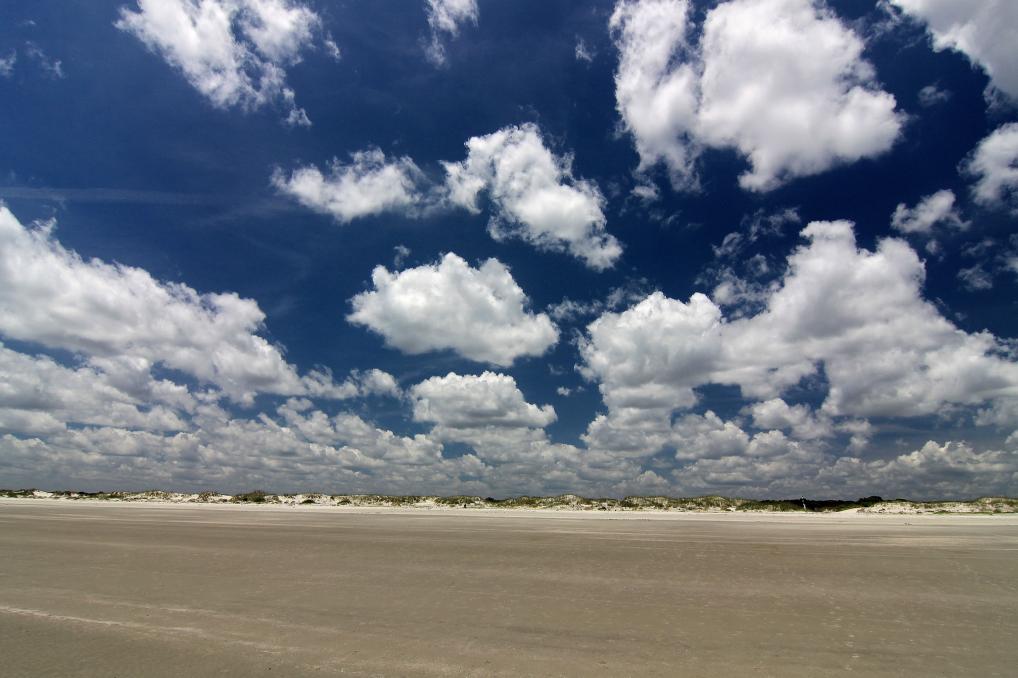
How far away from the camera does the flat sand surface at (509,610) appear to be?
929 centimetres

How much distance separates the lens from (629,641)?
10.5m

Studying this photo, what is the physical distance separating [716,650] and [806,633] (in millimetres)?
2534

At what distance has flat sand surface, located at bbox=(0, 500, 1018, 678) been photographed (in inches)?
366

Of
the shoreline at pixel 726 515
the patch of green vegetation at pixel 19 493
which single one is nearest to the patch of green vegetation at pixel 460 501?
the shoreline at pixel 726 515

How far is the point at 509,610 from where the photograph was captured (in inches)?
505

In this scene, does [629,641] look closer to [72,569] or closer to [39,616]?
[39,616]

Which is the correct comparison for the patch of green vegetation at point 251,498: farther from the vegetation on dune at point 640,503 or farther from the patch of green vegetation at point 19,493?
the patch of green vegetation at point 19,493

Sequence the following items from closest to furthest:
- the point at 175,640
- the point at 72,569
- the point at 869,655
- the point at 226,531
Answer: the point at 869,655 < the point at 175,640 < the point at 72,569 < the point at 226,531

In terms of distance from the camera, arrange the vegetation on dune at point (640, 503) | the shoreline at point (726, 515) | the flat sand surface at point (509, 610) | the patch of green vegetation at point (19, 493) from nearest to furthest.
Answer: the flat sand surface at point (509, 610) < the shoreline at point (726, 515) < the vegetation on dune at point (640, 503) < the patch of green vegetation at point (19, 493)

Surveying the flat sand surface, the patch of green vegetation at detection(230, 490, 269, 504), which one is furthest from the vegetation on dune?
the flat sand surface

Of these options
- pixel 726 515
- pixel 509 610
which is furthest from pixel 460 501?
pixel 509 610

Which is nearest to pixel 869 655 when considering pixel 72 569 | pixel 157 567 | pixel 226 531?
pixel 157 567

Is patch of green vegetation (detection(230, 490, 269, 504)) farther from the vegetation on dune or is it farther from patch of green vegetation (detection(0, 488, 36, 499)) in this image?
patch of green vegetation (detection(0, 488, 36, 499))

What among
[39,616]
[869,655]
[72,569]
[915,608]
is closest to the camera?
[869,655]
